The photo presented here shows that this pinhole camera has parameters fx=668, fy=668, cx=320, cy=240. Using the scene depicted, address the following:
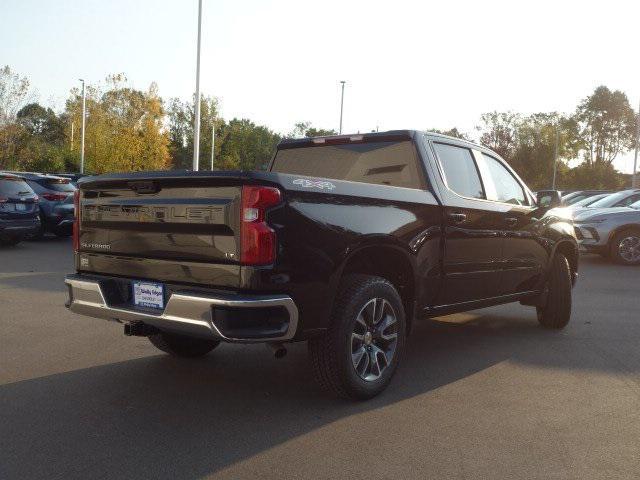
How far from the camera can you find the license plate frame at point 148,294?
13.3ft

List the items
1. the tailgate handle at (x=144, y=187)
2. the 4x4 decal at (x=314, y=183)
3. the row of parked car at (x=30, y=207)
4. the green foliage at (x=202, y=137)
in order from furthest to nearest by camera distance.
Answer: the green foliage at (x=202, y=137) < the row of parked car at (x=30, y=207) < the tailgate handle at (x=144, y=187) < the 4x4 decal at (x=314, y=183)

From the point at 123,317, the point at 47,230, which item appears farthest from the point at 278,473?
the point at 47,230

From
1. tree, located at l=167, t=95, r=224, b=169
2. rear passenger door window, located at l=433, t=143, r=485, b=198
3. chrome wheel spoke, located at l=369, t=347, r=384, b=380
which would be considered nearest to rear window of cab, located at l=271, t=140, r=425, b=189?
rear passenger door window, located at l=433, t=143, r=485, b=198

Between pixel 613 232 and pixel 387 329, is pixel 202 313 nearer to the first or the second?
pixel 387 329

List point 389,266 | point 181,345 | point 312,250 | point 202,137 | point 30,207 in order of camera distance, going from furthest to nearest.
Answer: point 202,137 < point 30,207 < point 181,345 < point 389,266 < point 312,250

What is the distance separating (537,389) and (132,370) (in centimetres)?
298

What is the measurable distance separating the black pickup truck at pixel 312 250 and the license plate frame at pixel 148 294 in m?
0.01

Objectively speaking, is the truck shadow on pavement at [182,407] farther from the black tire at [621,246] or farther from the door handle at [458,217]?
the black tire at [621,246]

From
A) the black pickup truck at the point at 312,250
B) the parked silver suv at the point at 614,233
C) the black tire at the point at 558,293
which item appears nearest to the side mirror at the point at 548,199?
the black tire at the point at 558,293

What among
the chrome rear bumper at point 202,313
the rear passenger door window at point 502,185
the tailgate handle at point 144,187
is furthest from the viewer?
the rear passenger door window at point 502,185

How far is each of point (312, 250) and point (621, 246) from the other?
1184cm

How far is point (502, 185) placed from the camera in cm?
618

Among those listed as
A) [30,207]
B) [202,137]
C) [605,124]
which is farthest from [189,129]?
[30,207]

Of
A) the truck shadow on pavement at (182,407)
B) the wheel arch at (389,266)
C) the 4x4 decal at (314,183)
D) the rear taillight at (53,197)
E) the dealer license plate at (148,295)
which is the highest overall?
the 4x4 decal at (314,183)
